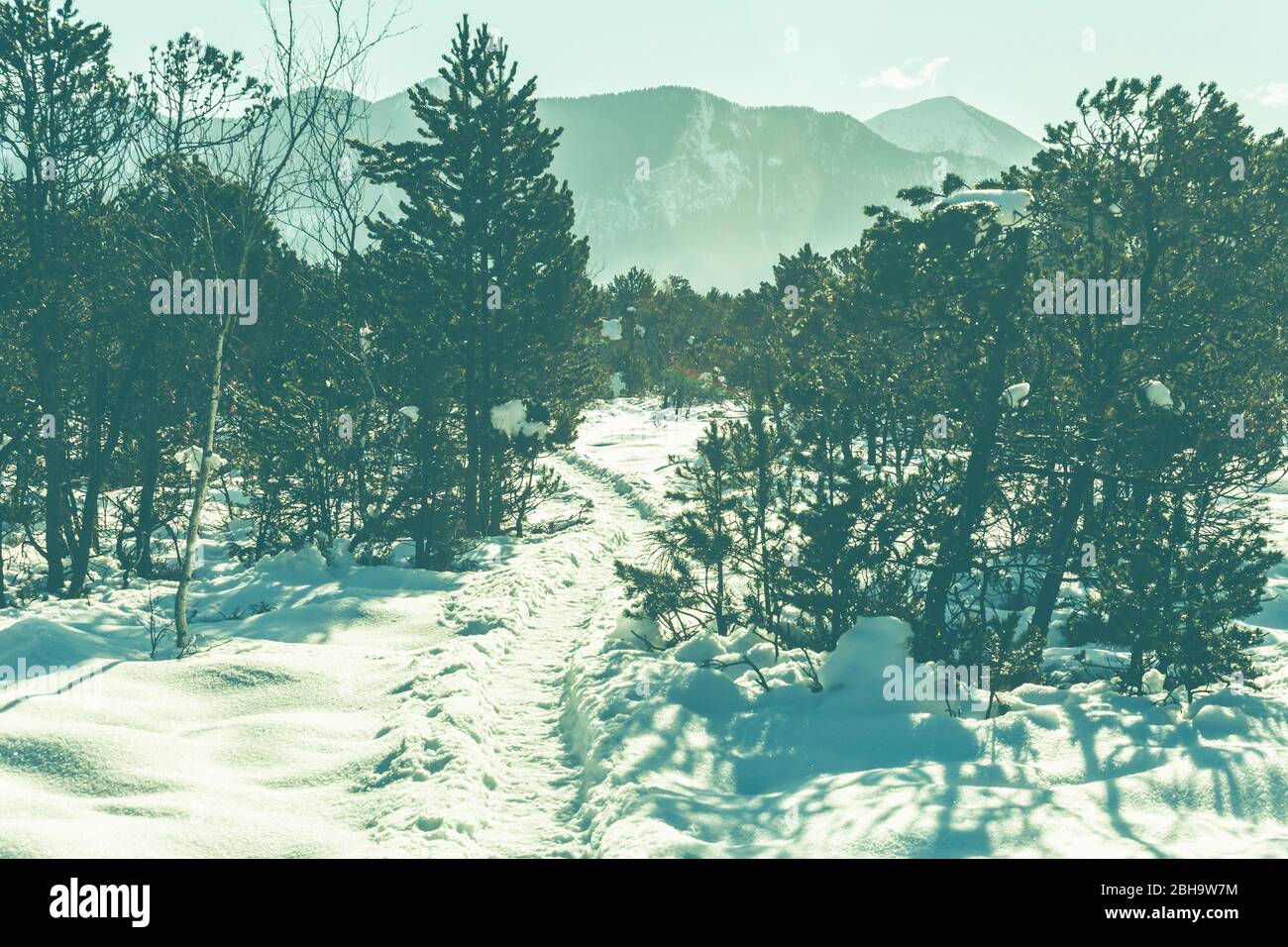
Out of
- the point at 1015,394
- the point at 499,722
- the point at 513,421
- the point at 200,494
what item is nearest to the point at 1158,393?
the point at 1015,394

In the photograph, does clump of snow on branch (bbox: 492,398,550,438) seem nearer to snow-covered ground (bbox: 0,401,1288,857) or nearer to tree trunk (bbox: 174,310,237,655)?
snow-covered ground (bbox: 0,401,1288,857)

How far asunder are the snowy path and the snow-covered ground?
0.03 m

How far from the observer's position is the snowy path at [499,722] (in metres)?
6.35

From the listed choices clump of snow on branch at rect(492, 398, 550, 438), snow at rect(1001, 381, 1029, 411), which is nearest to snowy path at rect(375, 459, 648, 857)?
clump of snow on branch at rect(492, 398, 550, 438)

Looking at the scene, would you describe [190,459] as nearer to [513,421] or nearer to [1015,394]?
[513,421]

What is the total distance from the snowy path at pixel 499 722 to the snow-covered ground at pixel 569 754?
3 cm

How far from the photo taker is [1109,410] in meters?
10.5

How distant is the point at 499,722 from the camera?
8.77 m

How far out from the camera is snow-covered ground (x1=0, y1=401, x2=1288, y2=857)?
5855 millimetres

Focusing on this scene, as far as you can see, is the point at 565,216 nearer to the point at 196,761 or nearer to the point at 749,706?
the point at 749,706
